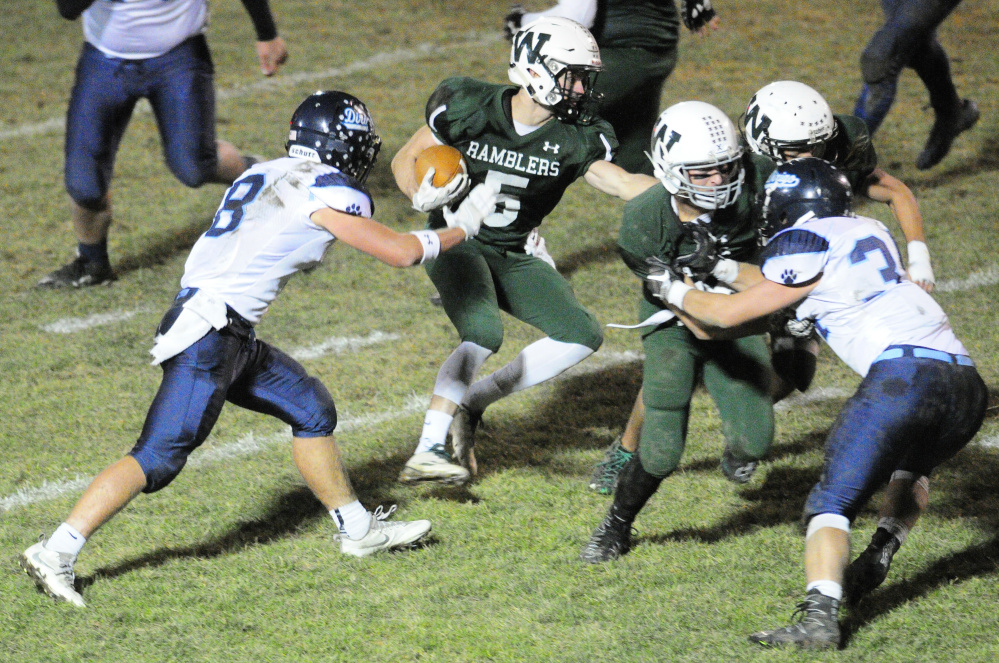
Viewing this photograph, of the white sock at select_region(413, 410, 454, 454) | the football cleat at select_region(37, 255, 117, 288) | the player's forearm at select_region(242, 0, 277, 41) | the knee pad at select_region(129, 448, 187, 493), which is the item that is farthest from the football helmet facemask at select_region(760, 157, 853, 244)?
the football cleat at select_region(37, 255, 117, 288)

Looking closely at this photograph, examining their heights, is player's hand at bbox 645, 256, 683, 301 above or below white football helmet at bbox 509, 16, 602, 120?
below

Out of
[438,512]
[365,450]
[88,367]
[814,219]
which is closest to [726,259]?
[814,219]

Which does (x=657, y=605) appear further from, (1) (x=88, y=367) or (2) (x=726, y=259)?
(1) (x=88, y=367)

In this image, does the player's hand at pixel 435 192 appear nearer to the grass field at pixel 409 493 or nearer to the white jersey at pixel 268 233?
the white jersey at pixel 268 233

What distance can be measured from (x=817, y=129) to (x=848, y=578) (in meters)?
1.48

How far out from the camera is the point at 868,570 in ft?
10.9

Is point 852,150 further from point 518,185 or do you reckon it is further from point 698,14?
point 698,14

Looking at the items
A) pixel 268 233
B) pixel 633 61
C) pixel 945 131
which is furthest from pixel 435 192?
pixel 945 131

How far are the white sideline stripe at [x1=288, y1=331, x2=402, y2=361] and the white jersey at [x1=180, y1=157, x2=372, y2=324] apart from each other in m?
1.85

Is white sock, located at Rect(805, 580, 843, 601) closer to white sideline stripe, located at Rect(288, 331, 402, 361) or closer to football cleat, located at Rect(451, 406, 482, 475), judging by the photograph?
football cleat, located at Rect(451, 406, 482, 475)

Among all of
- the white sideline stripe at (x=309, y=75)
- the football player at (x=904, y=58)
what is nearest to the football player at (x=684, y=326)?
the football player at (x=904, y=58)

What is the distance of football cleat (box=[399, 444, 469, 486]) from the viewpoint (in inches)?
150

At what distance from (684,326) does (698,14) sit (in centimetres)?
285

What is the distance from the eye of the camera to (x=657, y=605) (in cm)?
340
